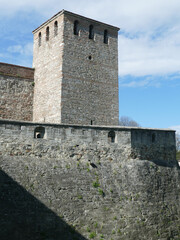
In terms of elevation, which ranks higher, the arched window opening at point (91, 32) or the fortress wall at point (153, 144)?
the arched window opening at point (91, 32)

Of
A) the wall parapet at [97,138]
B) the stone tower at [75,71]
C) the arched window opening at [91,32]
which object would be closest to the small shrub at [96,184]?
the wall parapet at [97,138]

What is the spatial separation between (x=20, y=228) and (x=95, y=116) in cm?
876

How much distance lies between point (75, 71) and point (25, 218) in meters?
9.15

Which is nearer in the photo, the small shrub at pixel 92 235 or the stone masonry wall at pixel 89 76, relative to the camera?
the small shrub at pixel 92 235

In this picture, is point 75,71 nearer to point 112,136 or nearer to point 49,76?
point 49,76

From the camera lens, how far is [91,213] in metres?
10.2

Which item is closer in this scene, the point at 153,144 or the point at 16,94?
the point at 153,144

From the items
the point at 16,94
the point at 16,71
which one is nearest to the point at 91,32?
the point at 16,71

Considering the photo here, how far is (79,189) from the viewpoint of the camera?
34.7 feet

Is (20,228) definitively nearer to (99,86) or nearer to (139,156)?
(139,156)

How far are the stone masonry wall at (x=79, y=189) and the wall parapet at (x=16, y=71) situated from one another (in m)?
7.16

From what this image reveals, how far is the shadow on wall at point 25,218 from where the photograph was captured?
8755 millimetres

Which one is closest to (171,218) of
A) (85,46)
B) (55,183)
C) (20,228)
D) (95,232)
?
(95,232)

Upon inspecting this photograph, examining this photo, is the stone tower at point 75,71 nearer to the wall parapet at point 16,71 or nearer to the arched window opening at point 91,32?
the arched window opening at point 91,32
